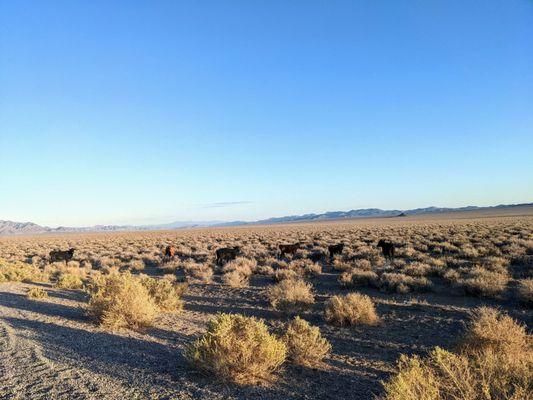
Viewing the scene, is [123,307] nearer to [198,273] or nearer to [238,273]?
[238,273]

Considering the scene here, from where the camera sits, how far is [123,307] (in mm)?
9203

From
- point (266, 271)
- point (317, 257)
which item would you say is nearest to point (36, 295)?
point (266, 271)

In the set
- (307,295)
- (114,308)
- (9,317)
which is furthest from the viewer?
(307,295)

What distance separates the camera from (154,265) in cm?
2434

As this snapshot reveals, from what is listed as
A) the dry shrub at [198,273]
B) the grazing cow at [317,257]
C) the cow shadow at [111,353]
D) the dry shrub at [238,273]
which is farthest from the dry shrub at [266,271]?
the cow shadow at [111,353]

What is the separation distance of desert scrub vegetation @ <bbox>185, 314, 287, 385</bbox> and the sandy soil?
193 millimetres

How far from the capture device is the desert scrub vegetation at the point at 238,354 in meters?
5.81

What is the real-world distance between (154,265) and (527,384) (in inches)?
872

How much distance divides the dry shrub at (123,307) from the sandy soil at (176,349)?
0.33 meters

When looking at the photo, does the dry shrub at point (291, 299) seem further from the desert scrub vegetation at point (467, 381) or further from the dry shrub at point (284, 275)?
the desert scrub vegetation at point (467, 381)

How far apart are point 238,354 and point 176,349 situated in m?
2.01

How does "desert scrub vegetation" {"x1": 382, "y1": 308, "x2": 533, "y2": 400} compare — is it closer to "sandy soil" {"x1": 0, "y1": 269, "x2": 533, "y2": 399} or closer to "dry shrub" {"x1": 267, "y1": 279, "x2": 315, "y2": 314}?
"sandy soil" {"x1": 0, "y1": 269, "x2": 533, "y2": 399}

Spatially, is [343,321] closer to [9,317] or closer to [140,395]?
[140,395]

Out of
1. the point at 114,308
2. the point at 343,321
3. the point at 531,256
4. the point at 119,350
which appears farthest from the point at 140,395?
the point at 531,256
